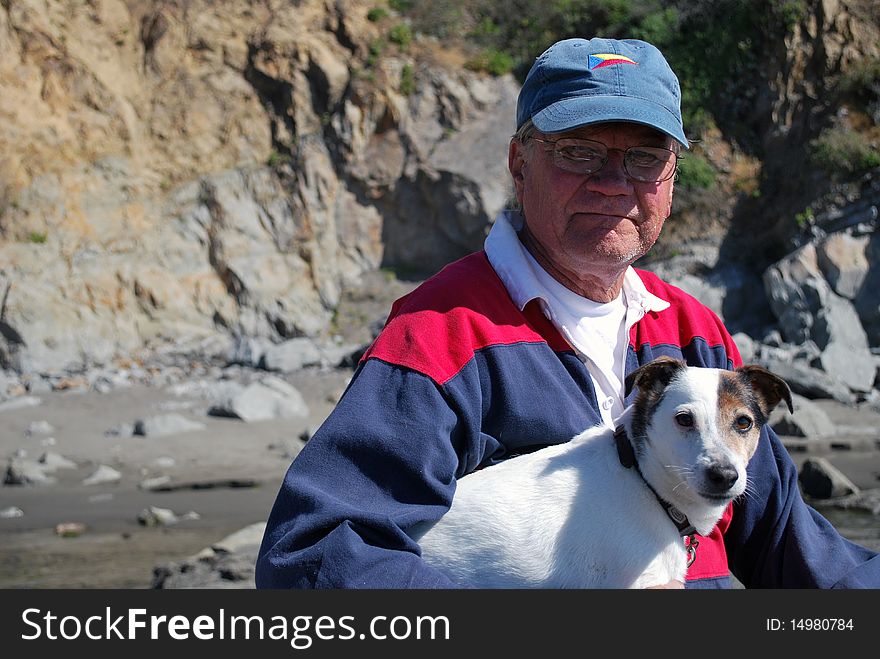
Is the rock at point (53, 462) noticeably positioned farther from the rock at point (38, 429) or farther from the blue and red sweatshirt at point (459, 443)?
the blue and red sweatshirt at point (459, 443)

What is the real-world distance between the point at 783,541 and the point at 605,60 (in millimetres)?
1619

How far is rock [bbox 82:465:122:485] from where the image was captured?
1095 centimetres

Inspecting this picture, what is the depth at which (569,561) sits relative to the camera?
2.51 meters

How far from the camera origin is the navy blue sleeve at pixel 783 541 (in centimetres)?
281

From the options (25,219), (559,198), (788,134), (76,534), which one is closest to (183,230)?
(25,219)

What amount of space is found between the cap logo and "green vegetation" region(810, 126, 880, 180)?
1767cm

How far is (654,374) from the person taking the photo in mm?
2729

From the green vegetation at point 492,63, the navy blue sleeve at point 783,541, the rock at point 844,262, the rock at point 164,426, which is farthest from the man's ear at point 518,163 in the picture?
the green vegetation at point 492,63

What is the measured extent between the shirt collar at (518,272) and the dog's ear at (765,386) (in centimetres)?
36

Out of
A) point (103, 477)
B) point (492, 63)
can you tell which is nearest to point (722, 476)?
point (103, 477)

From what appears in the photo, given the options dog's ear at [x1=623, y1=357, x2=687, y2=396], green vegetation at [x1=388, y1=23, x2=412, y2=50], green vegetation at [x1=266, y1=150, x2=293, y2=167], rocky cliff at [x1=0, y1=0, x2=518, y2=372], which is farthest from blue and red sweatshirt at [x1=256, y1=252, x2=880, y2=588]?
green vegetation at [x1=388, y1=23, x2=412, y2=50]

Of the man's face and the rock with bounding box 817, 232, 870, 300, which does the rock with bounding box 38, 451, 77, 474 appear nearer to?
the man's face
